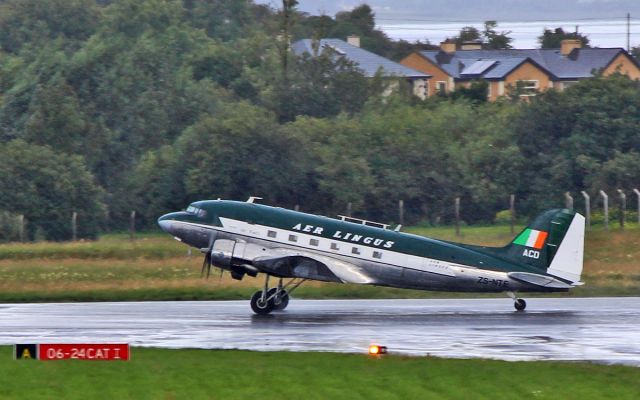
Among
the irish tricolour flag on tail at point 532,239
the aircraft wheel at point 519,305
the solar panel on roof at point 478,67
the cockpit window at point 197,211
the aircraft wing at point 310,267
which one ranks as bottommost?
the aircraft wheel at point 519,305

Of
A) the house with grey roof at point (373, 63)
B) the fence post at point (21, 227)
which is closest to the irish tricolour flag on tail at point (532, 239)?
the fence post at point (21, 227)

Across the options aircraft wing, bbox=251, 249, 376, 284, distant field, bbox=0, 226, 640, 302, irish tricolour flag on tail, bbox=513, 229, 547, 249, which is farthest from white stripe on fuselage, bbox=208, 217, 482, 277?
distant field, bbox=0, 226, 640, 302

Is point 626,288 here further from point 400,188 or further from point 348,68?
point 348,68

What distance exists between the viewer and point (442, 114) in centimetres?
6825

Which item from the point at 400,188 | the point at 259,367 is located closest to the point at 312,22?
the point at 400,188

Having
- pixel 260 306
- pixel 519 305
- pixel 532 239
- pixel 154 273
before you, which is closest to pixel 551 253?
pixel 532 239

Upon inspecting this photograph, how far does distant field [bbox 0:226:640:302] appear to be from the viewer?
3369 cm

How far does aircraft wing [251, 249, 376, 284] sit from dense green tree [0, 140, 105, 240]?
79.3 ft

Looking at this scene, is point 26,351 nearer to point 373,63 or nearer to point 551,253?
point 551,253

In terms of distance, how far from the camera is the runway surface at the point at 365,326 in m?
22.5

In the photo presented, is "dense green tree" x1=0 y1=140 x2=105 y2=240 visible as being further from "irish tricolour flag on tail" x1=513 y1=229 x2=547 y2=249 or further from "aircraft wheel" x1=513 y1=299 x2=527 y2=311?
"aircraft wheel" x1=513 y1=299 x2=527 y2=311

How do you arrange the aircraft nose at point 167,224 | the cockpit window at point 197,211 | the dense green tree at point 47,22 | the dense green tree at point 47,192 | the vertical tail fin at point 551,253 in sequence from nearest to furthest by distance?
the vertical tail fin at point 551,253, the cockpit window at point 197,211, the aircraft nose at point 167,224, the dense green tree at point 47,192, the dense green tree at point 47,22

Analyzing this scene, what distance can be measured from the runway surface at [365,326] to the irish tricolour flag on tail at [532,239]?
1685 millimetres

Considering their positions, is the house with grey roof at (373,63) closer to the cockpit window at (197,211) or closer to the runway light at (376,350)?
the cockpit window at (197,211)
